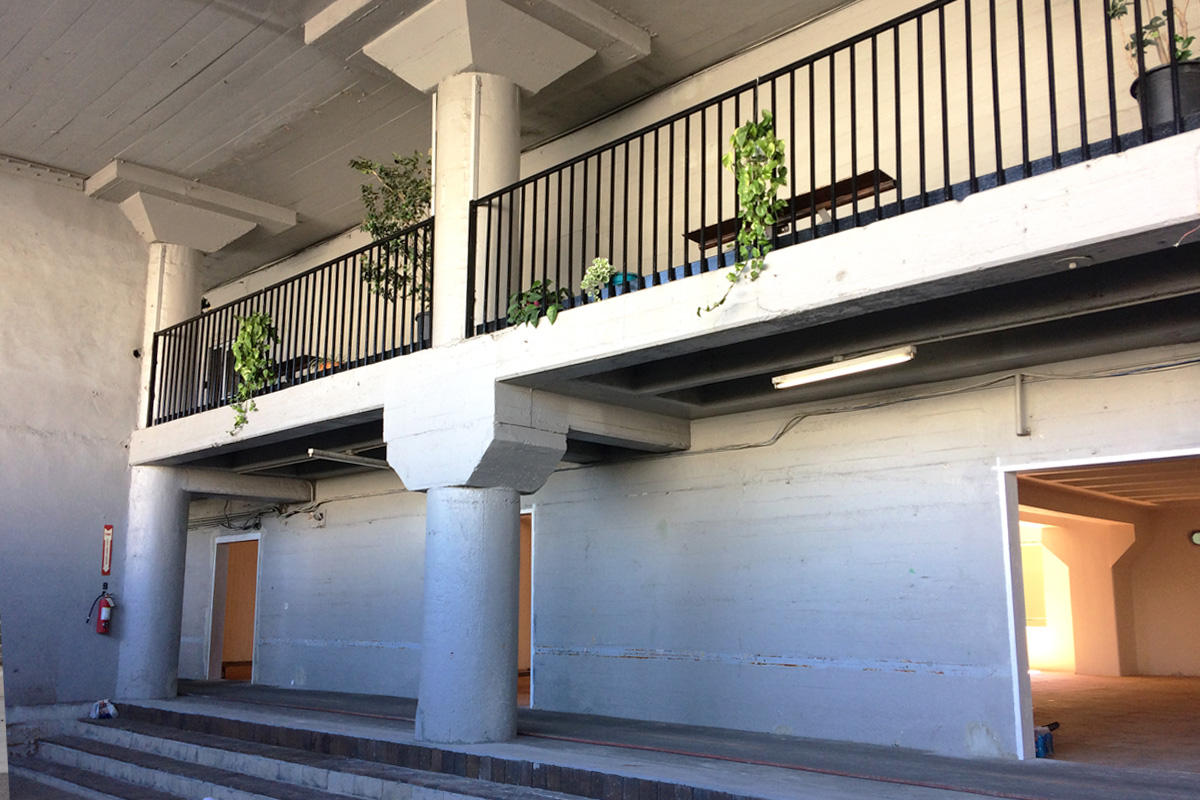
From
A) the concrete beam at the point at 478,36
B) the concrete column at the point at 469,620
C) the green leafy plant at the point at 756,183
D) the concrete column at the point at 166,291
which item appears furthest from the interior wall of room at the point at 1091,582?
the concrete column at the point at 166,291

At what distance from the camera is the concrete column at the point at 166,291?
35.6 ft

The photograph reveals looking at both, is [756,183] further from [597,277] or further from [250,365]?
[250,365]

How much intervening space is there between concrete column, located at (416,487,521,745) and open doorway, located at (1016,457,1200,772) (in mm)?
5354

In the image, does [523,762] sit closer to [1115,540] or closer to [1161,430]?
[1161,430]

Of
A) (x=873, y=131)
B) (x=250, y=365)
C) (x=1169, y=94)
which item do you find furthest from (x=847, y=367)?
(x=250, y=365)

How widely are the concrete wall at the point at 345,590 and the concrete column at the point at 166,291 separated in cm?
254

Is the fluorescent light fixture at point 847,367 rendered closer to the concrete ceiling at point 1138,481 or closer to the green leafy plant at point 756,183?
the green leafy plant at point 756,183

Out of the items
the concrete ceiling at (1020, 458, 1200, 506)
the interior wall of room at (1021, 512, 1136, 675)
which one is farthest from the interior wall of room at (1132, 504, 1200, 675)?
the concrete ceiling at (1020, 458, 1200, 506)

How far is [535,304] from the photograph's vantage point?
21.0 ft

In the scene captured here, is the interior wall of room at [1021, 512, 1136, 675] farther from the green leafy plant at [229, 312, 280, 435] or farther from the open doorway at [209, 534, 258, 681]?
the open doorway at [209, 534, 258, 681]

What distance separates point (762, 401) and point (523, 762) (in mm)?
3216

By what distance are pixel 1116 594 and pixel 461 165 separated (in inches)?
419

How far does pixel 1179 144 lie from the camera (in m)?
3.92

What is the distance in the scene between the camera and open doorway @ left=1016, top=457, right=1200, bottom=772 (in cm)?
1016
